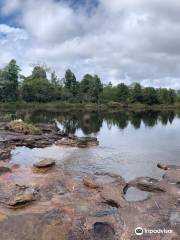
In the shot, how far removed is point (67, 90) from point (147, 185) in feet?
334

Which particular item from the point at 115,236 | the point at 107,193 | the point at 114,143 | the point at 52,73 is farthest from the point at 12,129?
the point at 52,73

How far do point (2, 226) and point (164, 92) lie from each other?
125976mm

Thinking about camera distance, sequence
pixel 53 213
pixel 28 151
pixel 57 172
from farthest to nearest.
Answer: pixel 28 151
pixel 57 172
pixel 53 213

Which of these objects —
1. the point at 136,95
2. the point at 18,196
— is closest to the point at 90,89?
the point at 136,95

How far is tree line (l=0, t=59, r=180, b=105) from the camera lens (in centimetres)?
10139

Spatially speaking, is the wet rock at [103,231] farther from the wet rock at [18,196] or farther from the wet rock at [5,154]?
the wet rock at [5,154]

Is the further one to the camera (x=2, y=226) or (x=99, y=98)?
(x=99, y=98)

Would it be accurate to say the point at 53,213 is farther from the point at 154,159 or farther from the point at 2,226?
the point at 154,159

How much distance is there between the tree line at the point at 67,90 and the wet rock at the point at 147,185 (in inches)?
3447

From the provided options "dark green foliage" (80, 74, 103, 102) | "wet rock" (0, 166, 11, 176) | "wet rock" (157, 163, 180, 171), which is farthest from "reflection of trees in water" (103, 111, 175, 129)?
"dark green foliage" (80, 74, 103, 102)

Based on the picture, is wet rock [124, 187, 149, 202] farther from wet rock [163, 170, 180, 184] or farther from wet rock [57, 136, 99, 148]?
wet rock [57, 136, 99, 148]

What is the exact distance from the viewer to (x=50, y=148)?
101 ft

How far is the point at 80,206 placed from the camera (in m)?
14.4

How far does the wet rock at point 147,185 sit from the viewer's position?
1717cm
